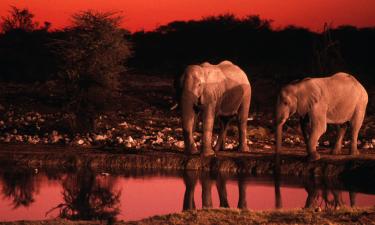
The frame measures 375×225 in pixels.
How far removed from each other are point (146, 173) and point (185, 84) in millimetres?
2246

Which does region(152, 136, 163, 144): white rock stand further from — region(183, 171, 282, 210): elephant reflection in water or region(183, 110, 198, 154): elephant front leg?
region(183, 171, 282, 210): elephant reflection in water

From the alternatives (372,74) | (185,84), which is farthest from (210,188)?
(372,74)

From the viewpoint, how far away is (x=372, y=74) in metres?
43.8

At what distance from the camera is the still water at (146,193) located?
1548 cm

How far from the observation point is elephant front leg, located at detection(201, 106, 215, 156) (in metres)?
19.8

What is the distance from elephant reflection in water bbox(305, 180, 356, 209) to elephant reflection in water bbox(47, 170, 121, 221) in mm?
3257

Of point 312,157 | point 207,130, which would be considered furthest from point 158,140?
point 312,157

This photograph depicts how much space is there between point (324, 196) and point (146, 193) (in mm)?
3061

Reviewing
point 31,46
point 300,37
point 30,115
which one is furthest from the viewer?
point 300,37

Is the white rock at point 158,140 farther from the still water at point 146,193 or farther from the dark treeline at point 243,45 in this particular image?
Result: the dark treeline at point 243,45

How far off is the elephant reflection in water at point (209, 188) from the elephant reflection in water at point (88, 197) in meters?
1.23

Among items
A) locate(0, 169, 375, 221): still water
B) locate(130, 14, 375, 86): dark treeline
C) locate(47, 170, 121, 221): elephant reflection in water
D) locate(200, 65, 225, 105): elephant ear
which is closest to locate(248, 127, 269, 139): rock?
locate(200, 65, 225, 105): elephant ear

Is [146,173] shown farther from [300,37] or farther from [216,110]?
[300,37]

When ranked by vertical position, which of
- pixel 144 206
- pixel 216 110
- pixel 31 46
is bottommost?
pixel 144 206
